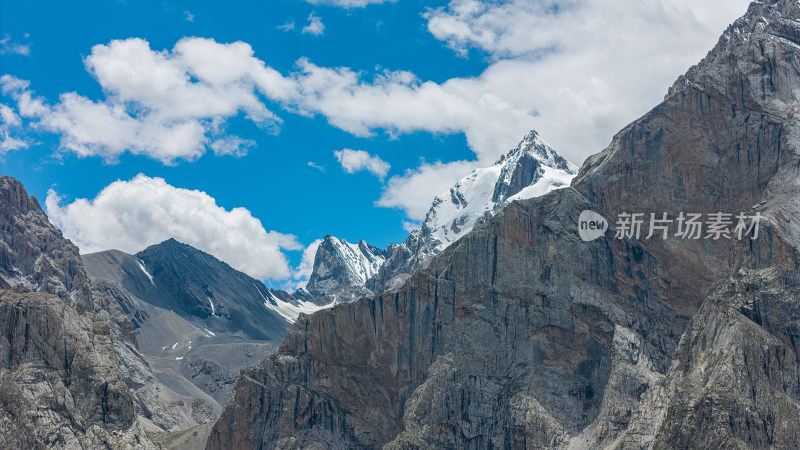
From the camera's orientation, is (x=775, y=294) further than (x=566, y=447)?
No

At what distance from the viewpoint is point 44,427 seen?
196 metres

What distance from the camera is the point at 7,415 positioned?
7771 inches

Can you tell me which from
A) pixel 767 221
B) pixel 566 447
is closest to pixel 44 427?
pixel 566 447

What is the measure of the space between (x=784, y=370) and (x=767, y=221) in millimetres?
29584

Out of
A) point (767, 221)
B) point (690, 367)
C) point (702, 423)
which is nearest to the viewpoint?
point (702, 423)

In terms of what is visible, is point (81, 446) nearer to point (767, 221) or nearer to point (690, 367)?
point (690, 367)

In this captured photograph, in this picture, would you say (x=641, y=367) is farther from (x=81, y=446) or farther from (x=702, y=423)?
(x=81, y=446)

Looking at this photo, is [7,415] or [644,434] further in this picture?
[7,415]

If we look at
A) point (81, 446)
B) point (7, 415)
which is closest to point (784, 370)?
point (81, 446)

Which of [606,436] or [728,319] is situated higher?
[728,319]

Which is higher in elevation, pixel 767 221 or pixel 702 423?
pixel 767 221

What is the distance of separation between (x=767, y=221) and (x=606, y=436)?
47063mm

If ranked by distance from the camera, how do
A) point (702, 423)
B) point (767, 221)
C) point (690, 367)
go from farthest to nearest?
point (767, 221) < point (690, 367) < point (702, 423)

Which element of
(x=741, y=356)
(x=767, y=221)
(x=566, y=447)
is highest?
(x=767, y=221)
